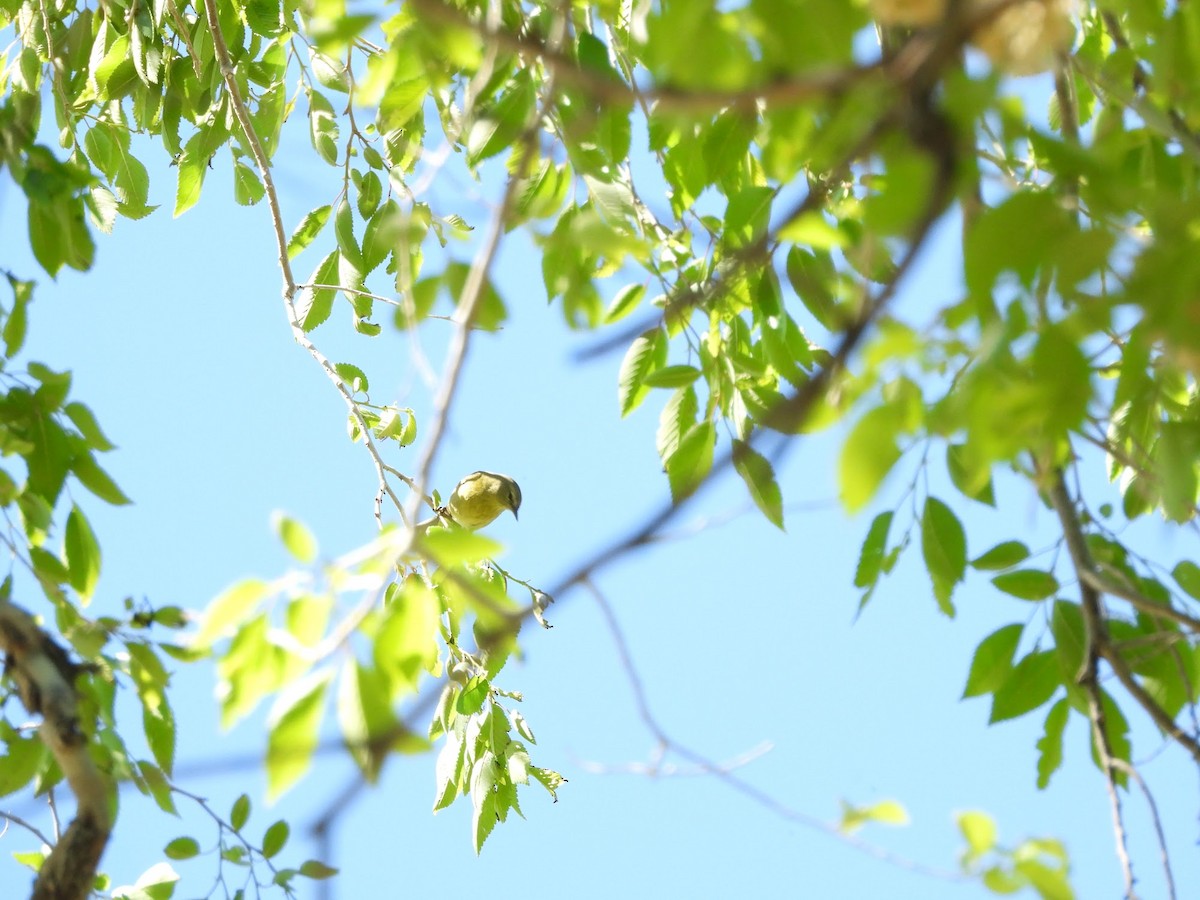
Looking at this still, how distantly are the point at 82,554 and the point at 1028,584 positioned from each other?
1.50m

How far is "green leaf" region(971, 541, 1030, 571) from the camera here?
1.91m

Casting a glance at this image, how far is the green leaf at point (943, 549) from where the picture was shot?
1957 mm

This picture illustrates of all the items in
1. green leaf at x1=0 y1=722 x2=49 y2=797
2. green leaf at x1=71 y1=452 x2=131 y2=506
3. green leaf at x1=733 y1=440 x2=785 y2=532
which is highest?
green leaf at x1=733 y1=440 x2=785 y2=532

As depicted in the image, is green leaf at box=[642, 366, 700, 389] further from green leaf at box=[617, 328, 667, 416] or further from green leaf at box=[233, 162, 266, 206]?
green leaf at box=[233, 162, 266, 206]

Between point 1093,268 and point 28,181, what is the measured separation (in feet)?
5.08

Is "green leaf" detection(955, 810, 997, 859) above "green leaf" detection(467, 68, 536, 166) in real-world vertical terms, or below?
below

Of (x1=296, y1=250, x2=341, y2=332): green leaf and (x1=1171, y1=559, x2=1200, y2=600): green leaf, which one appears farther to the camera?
(x1=296, y1=250, x2=341, y2=332): green leaf

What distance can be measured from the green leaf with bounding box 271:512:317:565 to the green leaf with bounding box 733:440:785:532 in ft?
3.46

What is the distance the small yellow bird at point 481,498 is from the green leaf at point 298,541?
4717mm

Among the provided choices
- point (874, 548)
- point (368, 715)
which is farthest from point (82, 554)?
point (874, 548)

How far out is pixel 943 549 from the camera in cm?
197

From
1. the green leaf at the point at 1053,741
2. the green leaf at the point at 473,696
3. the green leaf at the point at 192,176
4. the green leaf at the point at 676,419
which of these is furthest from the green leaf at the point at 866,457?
the green leaf at the point at 192,176

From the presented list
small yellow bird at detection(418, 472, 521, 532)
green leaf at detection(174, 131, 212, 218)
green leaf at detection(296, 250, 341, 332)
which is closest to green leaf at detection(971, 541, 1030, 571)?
green leaf at detection(296, 250, 341, 332)

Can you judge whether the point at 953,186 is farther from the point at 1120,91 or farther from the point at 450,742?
the point at 450,742
